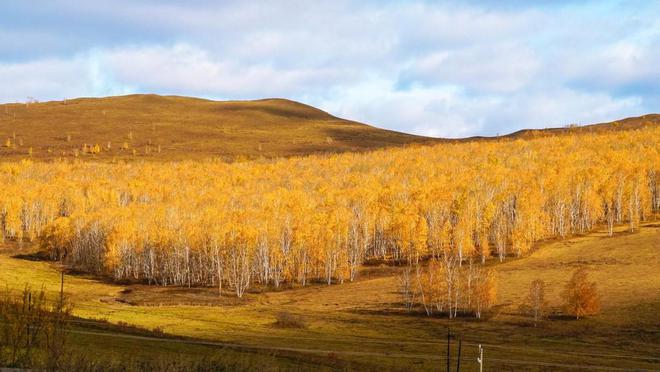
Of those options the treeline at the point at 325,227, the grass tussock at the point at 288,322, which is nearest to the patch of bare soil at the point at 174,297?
the treeline at the point at 325,227

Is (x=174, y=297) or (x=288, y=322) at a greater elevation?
(x=288, y=322)

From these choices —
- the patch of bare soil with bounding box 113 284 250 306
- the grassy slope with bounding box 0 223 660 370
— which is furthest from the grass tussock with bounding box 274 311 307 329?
the patch of bare soil with bounding box 113 284 250 306

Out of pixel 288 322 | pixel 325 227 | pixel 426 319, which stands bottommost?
pixel 426 319

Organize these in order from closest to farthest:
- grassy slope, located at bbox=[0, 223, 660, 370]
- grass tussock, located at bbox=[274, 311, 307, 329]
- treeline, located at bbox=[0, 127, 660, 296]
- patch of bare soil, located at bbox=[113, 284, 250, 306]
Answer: grassy slope, located at bbox=[0, 223, 660, 370] < grass tussock, located at bbox=[274, 311, 307, 329] < patch of bare soil, located at bbox=[113, 284, 250, 306] < treeline, located at bbox=[0, 127, 660, 296]

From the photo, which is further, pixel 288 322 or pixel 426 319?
pixel 426 319

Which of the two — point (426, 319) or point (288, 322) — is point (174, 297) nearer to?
point (288, 322)

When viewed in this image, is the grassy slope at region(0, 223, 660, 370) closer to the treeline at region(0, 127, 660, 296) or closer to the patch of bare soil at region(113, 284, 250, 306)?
the patch of bare soil at region(113, 284, 250, 306)

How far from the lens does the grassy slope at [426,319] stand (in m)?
66.3

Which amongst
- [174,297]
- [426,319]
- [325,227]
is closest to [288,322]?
[426,319]

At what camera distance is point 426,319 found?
9569 centimetres

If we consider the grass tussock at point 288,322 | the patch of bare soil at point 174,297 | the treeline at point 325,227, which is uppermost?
the treeline at point 325,227

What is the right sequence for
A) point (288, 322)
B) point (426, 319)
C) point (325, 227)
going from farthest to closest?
point (325, 227), point (426, 319), point (288, 322)

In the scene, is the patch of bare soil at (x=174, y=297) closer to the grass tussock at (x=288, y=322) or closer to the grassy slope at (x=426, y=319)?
the grassy slope at (x=426, y=319)

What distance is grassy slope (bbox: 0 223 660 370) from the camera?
6631 centimetres
